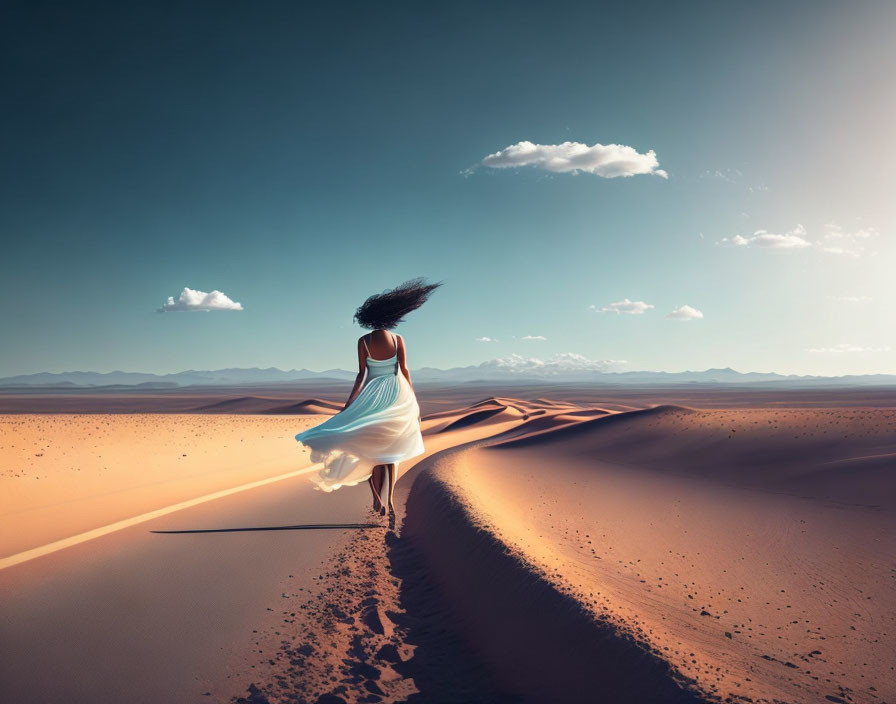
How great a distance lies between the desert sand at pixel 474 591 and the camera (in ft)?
9.48

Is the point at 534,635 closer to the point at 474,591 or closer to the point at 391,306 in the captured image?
the point at 474,591

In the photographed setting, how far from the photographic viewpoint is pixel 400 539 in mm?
5969

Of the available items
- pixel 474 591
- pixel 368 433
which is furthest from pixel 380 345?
pixel 474 591

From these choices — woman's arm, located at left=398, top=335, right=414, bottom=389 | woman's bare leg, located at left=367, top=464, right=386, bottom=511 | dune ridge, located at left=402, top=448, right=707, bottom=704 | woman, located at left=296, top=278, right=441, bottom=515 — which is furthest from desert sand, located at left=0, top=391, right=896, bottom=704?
woman's arm, located at left=398, top=335, right=414, bottom=389

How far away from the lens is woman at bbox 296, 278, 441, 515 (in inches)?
245

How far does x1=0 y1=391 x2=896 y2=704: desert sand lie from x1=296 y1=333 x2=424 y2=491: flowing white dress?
718mm

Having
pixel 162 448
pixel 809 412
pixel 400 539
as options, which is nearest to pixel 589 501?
pixel 400 539

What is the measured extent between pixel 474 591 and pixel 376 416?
2561 millimetres

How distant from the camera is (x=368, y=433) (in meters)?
6.21

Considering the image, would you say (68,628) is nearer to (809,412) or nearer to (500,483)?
(500,483)

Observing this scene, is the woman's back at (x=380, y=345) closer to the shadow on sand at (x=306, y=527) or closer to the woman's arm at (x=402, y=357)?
the woman's arm at (x=402, y=357)

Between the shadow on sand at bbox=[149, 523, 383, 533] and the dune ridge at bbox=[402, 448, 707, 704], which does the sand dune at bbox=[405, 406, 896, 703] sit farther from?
the shadow on sand at bbox=[149, 523, 383, 533]

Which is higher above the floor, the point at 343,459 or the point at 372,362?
the point at 372,362

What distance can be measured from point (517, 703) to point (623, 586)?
158 cm
